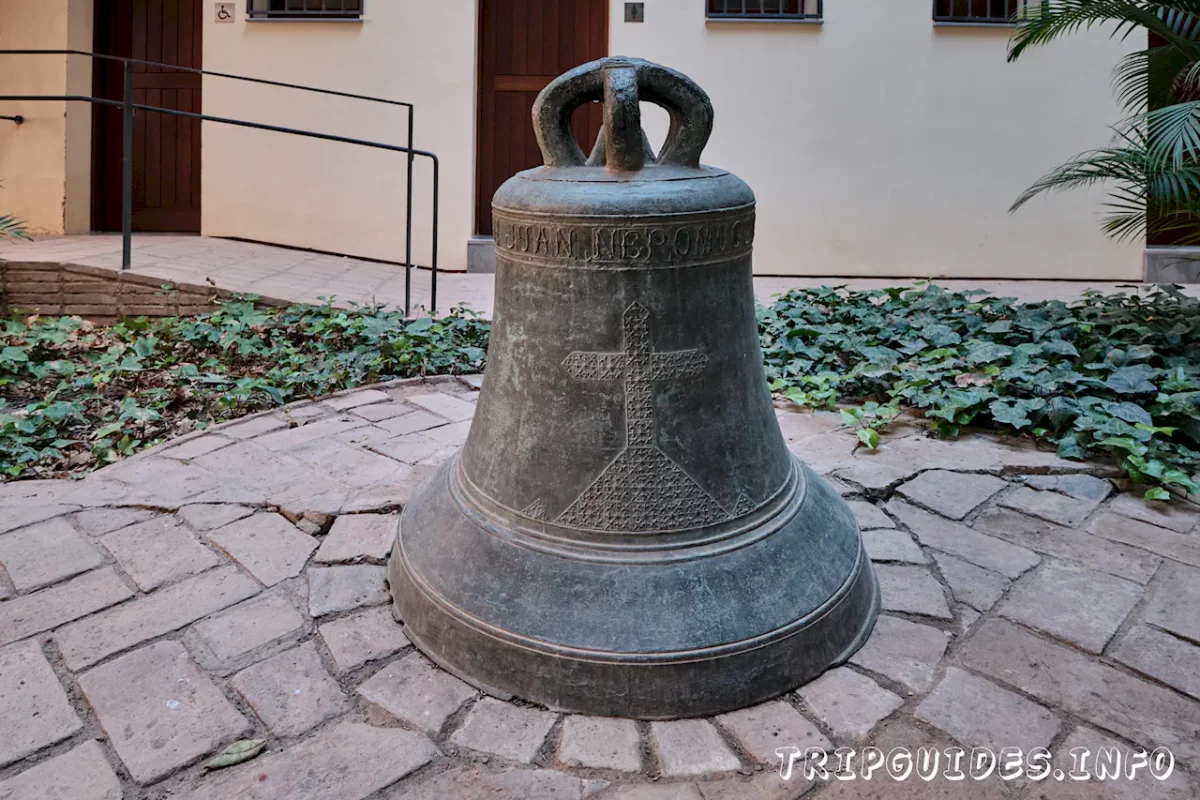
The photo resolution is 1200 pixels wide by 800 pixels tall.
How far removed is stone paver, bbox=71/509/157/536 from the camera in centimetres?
238

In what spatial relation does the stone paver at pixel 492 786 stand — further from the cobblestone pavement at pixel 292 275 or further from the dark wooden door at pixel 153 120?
the dark wooden door at pixel 153 120

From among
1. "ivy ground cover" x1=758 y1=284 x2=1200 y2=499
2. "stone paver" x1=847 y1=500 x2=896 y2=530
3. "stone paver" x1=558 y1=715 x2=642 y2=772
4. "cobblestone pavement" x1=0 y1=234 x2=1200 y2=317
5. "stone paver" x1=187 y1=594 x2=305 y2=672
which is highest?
"cobblestone pavement" x1=0 y1=234 x2=1200 y2=317

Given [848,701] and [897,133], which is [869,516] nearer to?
[848,701]

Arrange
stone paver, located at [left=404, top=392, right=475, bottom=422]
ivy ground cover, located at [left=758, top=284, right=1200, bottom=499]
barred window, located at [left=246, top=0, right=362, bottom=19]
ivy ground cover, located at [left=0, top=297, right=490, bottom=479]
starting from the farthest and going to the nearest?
barred window, located at [left=246, top=0, right=362, bottom=19]
stone paver, located at [left=404, top=392, right=475, bottom=422]
ivy ground cover, located at [left=0, top=297, right=490, bottom=479]
ivy ground cover, located at [left=758, top=284, right=1200, bottom=499]

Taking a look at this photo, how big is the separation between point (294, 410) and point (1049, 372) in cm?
281

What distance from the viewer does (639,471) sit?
181 cm

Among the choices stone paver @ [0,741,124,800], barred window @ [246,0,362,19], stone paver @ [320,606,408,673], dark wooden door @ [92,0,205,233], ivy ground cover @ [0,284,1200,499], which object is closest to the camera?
stone paver @ [0,741,124,800]

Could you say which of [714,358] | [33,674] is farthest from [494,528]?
[33,674]

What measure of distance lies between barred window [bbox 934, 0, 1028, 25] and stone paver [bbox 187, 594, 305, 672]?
20.5ft

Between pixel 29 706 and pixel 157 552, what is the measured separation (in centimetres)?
60

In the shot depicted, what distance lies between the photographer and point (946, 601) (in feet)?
6.84

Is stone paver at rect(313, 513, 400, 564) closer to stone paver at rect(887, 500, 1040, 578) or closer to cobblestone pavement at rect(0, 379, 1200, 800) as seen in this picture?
cobblestone pavement at rect(0, 379, 1200, 800)

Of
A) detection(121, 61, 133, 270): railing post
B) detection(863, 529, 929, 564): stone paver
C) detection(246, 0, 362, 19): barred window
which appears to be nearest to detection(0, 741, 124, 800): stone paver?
detection(863, 529, 929, 564): stone paver

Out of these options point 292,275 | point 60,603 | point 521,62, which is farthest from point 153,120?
point 60,603
